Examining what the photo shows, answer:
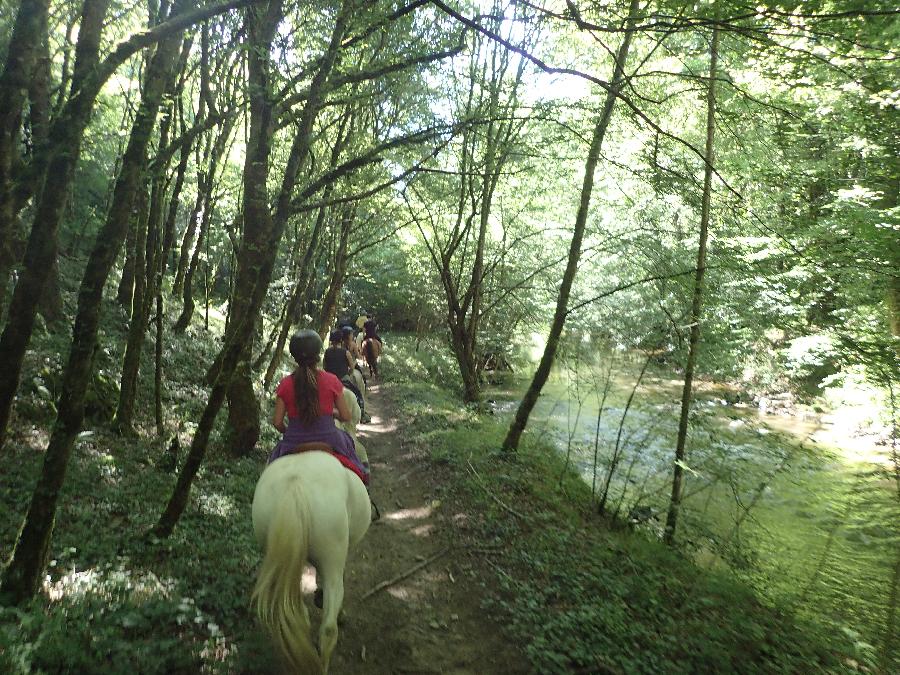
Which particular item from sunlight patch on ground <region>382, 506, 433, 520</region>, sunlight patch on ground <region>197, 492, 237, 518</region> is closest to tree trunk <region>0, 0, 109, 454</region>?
sunlight patch on ground <region>197, 492, 237, 518</region>

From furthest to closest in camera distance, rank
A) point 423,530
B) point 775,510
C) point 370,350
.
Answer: point 370,350, point 775,510, point 423,530

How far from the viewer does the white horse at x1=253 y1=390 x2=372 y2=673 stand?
3.01m

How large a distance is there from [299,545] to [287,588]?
0.84ft

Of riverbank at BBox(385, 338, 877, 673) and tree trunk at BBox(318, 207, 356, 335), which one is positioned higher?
tree trunk at BBox(318, 207, 356, 335)

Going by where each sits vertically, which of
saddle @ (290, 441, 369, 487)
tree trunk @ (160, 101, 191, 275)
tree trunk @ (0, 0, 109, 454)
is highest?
tree trunk @ (160, 101, 191, 275)

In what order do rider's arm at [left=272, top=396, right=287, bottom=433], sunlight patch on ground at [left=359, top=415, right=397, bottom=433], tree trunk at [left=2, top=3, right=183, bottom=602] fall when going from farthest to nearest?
sunlight patch on ground at [left=359, top=415, right=397, bottom=433] < rider's arm at [left=272, top=396, right=287, bottom=433] < tree trunk at [left=2, top=3, right=183, bottom=602]

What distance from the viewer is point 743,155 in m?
5.98

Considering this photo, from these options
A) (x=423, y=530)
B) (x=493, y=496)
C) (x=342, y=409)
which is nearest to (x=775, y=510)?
(x=493, y=496)

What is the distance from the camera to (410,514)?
21.7 ft

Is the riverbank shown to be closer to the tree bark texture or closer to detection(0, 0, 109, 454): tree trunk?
detection(0, 0, 109, 454): tree trunk

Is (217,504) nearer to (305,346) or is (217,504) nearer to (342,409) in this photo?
(342,409)

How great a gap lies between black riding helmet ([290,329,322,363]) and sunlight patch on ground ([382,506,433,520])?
11.2 feet

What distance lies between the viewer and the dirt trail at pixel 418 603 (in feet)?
12.6

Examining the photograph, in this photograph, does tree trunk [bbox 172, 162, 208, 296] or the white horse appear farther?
tree trunk [bbox 172, 162, 208, 296]
